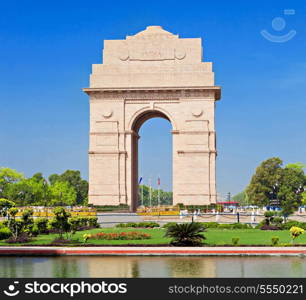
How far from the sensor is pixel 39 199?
291ft

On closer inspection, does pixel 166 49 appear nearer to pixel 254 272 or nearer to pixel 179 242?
pixel 179 242

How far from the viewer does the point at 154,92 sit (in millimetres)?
54562

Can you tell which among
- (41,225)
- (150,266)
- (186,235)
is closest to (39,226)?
(41,225)

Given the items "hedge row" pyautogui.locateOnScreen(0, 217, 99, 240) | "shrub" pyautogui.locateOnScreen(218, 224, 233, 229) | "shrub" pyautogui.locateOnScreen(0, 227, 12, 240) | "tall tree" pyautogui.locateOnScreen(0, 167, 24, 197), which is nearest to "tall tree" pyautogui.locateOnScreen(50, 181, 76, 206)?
"tall tree" pyautogui.locateOnScreen(0, 167, 24, 197)

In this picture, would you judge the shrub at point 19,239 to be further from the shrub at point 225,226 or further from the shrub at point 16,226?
the shrub at point 225,226

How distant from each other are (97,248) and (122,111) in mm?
32264

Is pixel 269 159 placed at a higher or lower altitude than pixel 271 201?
higher

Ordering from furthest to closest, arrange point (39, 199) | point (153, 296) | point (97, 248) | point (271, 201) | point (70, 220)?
point (271, 201), point (39, 199), point (70, 220), point (97, 248), point (153, 296)

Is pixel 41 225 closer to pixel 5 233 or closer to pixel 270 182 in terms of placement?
pixel 5 233

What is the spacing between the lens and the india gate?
54156 millimetres

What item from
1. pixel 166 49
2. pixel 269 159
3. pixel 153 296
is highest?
pixel 166 49

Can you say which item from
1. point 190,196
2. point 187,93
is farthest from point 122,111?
point 190,196

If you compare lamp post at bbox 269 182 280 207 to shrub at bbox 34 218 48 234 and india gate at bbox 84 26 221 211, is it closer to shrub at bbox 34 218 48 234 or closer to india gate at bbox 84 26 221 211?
india gate at bbox 84 26 221 211

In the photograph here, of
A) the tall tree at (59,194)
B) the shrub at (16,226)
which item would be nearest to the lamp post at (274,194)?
the tall tree at (59,194)
